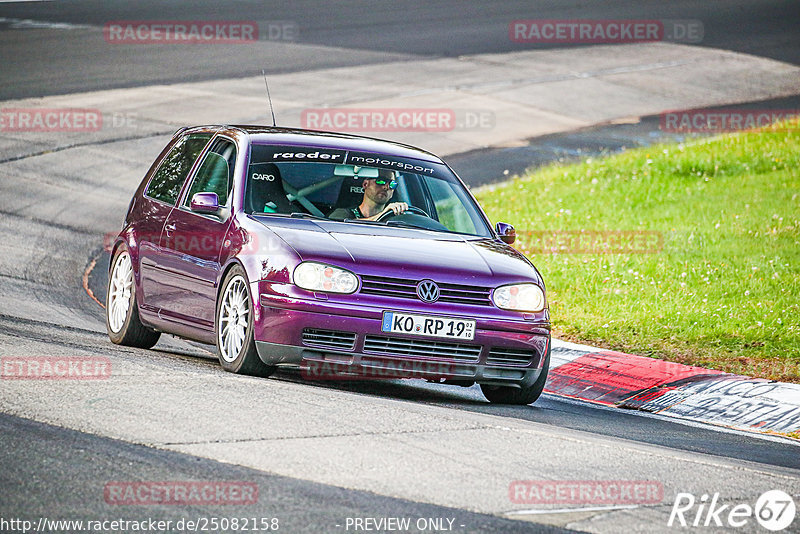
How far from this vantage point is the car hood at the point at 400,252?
823 cm

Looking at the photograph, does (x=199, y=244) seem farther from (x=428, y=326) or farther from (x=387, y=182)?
(x=428, y=326)

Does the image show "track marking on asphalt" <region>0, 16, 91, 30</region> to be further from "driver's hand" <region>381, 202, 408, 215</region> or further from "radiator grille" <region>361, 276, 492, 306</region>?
"radiator grille" <region>361, 276, 492, 306</region>

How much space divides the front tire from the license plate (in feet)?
2.75

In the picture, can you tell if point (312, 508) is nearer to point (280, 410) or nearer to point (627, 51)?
point (280, 410)

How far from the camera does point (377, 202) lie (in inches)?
372

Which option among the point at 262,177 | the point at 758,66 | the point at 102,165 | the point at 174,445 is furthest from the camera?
the point at 758,66

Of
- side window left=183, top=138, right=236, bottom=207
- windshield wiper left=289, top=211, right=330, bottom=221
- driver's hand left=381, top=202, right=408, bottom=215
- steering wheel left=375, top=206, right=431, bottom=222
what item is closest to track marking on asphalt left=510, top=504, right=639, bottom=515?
windshield wiper left=289, top=211, right=330, bottom=221

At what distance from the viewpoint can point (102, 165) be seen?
20.4 m

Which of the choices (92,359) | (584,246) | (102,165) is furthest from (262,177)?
(102,165)

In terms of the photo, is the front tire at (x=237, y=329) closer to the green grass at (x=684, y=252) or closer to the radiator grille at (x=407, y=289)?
the radiator grille at (x=407, y=289)

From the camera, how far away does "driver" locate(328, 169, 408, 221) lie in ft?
30.7

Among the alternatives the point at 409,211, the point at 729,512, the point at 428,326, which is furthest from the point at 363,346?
the point at 729,512

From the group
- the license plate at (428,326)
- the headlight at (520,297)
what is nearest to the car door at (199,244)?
the license plate at (428,326)

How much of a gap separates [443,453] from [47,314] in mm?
5793
